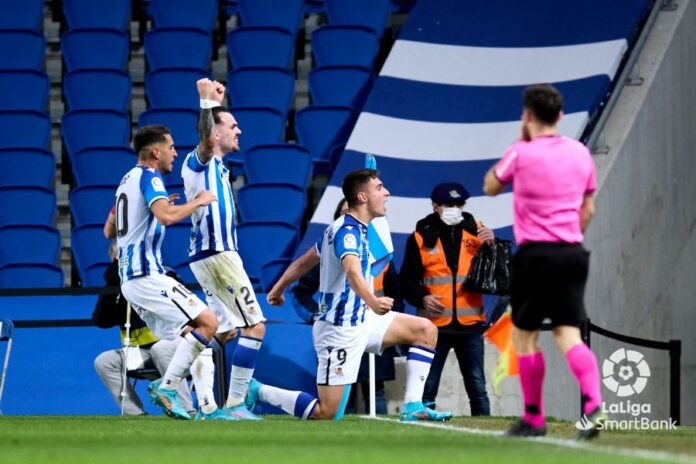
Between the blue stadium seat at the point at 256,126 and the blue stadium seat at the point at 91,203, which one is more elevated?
the blue stadium seat at the point at 256,126

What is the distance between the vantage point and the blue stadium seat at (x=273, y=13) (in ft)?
49.1

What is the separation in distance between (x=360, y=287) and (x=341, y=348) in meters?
0.66

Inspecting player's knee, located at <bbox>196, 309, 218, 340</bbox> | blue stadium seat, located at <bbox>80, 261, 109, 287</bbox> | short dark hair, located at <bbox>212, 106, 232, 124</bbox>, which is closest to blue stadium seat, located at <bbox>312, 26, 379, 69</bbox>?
blue stadium seat, located at <bbox>80, 261, 109, 287</bbox>

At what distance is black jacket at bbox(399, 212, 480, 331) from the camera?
33.6ft

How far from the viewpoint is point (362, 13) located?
1484 centimetres

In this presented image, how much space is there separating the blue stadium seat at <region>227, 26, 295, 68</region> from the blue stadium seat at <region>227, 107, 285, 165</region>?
807 millimetres

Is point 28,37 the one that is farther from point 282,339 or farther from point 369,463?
point 369,463

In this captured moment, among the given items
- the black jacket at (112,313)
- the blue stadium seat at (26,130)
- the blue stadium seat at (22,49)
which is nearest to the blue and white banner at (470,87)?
the black jacket at (112,313)

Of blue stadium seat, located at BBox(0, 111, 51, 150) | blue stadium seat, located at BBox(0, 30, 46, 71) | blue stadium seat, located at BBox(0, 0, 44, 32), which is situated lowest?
blue stadium seat, located at BBox(0, 111, 51, 150)

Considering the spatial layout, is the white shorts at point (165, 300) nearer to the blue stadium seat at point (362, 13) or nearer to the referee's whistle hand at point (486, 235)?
the referee's whistle hand at point (486, 235)

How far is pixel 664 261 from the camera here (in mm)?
13086

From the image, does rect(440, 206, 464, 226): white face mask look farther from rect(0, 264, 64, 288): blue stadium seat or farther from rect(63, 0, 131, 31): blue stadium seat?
rect(63, 0, 131, 31): blue stadium seat

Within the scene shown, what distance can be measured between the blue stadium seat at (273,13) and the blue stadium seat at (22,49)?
6.88 ft

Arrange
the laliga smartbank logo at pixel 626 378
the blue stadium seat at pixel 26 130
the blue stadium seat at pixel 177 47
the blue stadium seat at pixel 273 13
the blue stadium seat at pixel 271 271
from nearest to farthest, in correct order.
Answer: the laliga smartbank logo at pixel 626 378 < the blue stadium seat at pixel 271 271 < the blue stadium seat at pixel 26 130 < the blue stadium seat at pixel 177 47 < the blue stadium seat at pixel 273 13
